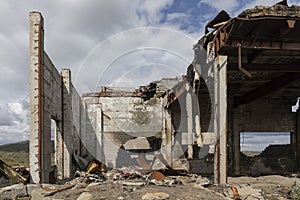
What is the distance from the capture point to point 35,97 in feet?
22.9

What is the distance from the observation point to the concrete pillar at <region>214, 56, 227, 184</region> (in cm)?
748

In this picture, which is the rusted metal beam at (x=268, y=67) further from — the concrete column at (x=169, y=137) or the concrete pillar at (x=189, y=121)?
the concrete column at (x=169, y=137)

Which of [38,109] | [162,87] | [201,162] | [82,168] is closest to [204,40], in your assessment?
[38,109]

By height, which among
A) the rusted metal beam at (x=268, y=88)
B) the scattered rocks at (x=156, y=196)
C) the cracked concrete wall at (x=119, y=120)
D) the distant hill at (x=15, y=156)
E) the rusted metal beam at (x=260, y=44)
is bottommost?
the distant hill at (x=15, y=156)

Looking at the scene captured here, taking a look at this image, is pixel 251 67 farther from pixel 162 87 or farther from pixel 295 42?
pixel 162 87

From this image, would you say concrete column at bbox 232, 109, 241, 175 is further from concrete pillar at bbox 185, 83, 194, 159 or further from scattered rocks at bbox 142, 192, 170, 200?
scattered rocks at bbox 142, 192, 170, 200

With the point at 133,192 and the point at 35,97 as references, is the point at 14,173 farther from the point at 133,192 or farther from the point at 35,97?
the point at 133,192

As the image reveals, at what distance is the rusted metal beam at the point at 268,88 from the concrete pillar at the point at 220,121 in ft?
14.2

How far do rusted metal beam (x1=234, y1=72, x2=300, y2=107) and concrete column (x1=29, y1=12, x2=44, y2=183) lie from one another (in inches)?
342

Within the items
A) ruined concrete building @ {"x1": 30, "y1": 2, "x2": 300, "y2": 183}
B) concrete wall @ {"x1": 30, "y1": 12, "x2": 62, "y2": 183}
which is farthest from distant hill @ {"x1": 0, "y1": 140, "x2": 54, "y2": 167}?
concrete wall @ {"x1": 30, "y1": 12, "x2": 62, "y2": 183}

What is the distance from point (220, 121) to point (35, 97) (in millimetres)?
4667

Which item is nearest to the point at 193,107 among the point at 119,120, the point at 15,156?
the point at 119,120

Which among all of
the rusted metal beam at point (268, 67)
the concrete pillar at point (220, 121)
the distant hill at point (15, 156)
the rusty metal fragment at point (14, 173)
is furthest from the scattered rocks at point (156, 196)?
the distant hill at point (15, 156)

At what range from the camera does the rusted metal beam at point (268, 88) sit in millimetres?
10859
